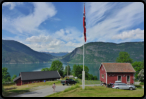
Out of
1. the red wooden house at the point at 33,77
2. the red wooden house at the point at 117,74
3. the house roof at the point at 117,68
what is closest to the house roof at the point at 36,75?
the red wooden house at the point at 33,77

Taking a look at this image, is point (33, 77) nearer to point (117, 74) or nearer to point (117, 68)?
point (117, 74)

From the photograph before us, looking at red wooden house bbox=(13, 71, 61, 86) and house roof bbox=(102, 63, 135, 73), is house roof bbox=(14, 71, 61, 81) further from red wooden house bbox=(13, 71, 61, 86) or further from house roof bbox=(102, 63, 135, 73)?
house roof bbox=(102, 63, 135, 73)

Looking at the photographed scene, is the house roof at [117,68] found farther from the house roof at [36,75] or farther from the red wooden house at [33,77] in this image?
the house roof at [36,75]

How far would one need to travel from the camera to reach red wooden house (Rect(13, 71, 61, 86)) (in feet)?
119

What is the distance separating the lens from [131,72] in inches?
1107

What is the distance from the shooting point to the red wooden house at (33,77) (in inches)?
1423

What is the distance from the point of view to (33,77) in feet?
125

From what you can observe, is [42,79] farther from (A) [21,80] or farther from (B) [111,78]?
(B) [111,78]

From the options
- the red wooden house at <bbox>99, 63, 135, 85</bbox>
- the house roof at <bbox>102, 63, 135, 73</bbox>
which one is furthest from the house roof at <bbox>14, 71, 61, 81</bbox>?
the house roof at <bbox>102, 63, 135, 73</bbox>

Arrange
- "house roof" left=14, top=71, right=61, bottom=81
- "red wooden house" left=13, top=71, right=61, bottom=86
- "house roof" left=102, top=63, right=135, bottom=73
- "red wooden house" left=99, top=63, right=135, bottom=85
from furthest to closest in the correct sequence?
"house roof" left=14, top=71, right=61, bottom=81, "red wooden house" left=13, top=71, right=61, bottom=86, "house roof" left=102, top=63, right=135, bottom=73, "red wooden house" left=99, top=63, right=135, bottom=85

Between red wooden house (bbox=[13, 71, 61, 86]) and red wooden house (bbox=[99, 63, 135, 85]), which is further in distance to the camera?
red wooden house (bbox=[13, 71, 61, 86])

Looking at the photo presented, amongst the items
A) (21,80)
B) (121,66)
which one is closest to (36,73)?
(21,80)

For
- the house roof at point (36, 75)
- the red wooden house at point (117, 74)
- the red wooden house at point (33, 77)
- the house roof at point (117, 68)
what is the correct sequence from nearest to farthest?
the red wooden house at point (117, 74) → the house roof at point (117, 68) → the red wooden house at point (33, 77) → the house roof at point (36, 75)

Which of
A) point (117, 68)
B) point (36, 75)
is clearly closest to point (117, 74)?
point (117, 68)
